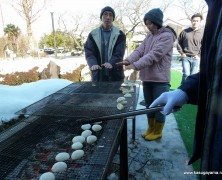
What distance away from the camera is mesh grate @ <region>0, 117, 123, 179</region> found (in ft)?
4.46

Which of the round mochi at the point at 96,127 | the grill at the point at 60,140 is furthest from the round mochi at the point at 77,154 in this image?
the round mochi at the point at 96,127

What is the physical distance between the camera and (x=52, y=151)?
1.61 meters

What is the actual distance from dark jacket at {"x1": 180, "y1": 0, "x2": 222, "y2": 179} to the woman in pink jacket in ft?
6.44

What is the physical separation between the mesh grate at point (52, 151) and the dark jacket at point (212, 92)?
2.01 ft

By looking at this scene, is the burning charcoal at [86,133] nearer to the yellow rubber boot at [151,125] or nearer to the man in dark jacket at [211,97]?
the man in dark jacket at [211,97]

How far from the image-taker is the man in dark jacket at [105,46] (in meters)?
3.84

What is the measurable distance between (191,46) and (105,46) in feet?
9.01

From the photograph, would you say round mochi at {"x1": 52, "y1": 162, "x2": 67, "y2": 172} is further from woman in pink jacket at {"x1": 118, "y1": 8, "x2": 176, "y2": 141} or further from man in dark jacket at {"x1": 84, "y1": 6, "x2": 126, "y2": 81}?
man in dark jacket at {"x1": 84, "y1": 6, "x2": 126, "y2": 81}

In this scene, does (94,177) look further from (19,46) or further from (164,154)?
(19,46)

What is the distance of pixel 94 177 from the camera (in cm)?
127

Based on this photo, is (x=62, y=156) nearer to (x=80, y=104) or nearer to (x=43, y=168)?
(x=43, y=168)

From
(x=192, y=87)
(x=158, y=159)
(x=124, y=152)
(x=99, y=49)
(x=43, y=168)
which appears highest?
(x=99, y=49)

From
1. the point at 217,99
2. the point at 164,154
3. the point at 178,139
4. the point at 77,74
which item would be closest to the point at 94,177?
the point at 217,99

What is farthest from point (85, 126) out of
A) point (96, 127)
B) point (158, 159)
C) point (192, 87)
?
point (158, 159)
